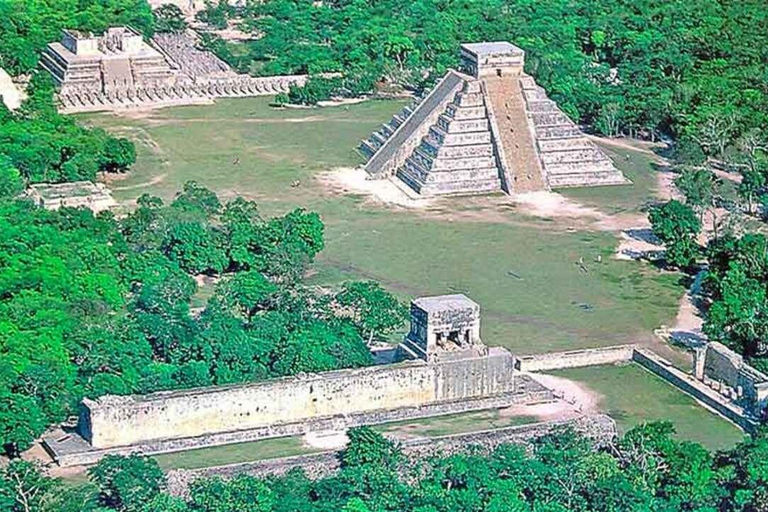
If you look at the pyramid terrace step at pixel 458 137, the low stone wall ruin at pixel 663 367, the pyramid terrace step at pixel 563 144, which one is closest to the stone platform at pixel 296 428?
the low stone wall ruin at pixel 663 367

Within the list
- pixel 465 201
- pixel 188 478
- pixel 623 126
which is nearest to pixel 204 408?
pixel 188 478

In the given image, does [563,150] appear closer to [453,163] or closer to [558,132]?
[558,132]

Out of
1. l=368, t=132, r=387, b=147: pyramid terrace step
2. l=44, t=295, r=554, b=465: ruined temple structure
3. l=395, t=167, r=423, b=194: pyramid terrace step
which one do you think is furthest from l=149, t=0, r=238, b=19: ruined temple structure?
l=44, t=295, r=554, b=465: ruined temple structure

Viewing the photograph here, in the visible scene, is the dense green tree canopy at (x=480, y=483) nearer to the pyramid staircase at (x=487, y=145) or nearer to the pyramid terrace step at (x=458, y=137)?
the pyramid staircase at (x=487, y=145)

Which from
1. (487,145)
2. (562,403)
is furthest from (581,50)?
(562,403)

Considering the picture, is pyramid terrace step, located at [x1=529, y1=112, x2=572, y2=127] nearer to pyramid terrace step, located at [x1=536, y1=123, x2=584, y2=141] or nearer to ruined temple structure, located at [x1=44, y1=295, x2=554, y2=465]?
pyramid terrace step, located at [x1=536, y1=123, x2=584, y2=141]

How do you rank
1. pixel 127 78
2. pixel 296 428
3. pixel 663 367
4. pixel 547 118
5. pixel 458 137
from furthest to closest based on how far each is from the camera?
1. pixel 127 78
2. pixel 547 118
3. pixel 458 137
4. pixel 663 367
5. pixel 296 428
